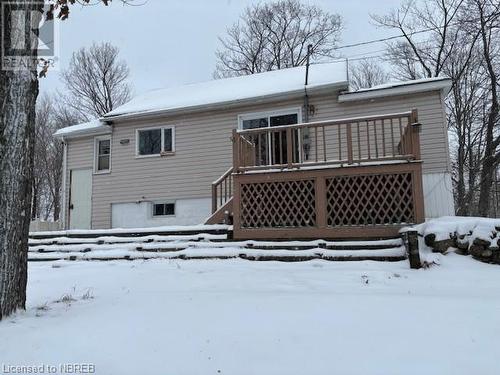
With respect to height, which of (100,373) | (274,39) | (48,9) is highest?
(274,39)

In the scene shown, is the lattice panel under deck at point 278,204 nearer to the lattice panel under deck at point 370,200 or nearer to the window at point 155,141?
the lattice panel under deck at point 370,200

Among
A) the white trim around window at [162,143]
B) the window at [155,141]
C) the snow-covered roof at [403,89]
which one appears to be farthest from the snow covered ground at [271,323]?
the window at [155,141]

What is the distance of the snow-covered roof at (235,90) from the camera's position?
10.3 m

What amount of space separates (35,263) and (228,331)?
5483 millimetres

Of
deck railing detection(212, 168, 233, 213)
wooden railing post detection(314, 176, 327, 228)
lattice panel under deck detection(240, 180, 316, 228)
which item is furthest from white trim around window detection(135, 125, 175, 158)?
wooden railing post detection(314, 176, 327, 228)

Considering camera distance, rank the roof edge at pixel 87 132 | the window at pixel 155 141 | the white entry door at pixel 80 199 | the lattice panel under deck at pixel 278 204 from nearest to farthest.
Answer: the lattice panel under deck at pixel 278 204 → the window at pixel 155 141 → the roof edge at pixel 87 132 → the white entry door at pixel 80 199

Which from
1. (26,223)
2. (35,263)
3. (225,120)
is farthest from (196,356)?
(225,120)

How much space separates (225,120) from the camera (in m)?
10.9

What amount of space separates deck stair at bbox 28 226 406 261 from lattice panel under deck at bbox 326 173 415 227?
0.51 m

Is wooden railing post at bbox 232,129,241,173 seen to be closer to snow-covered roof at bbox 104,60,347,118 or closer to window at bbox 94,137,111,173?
snow-covered roof at bbox 104,60,347,118

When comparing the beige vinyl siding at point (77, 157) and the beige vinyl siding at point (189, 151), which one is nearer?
the beige vinyl siding at point (189, 151)

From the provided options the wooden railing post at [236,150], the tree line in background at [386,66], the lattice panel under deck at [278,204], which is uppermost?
the tree line in background at [386,66]

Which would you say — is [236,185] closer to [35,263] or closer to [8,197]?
[35,263]

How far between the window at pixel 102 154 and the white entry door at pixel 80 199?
383mm
